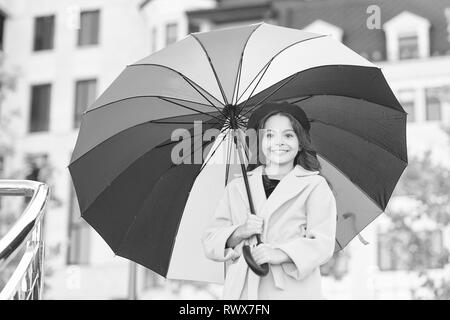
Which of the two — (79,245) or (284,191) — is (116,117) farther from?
(79,245)

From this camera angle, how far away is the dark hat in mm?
4574

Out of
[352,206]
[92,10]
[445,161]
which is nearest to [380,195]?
[352,206]

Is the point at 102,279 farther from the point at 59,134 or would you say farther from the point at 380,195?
the point at 380,195

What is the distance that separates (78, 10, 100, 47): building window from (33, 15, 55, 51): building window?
3.22 ft

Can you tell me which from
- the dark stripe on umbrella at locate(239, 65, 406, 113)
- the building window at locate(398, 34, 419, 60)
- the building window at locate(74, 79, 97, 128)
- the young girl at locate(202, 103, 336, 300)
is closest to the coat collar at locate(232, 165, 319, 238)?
the young girl at locate(202, 103, 336, 300)

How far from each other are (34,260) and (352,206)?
5.95 feet

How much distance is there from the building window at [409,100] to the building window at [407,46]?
3.91ft

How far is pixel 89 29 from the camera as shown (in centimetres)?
2898

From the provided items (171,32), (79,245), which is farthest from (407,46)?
(79,245)

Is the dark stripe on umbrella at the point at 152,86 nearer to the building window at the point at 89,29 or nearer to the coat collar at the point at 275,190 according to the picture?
the coat collar at the point at 275,190

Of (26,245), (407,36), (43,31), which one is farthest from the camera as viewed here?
(43,31)

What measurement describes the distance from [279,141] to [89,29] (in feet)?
82.7

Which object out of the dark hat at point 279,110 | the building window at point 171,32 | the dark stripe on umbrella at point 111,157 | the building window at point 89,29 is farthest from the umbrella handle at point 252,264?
the building window at point 89,29

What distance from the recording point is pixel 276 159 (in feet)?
14.9
